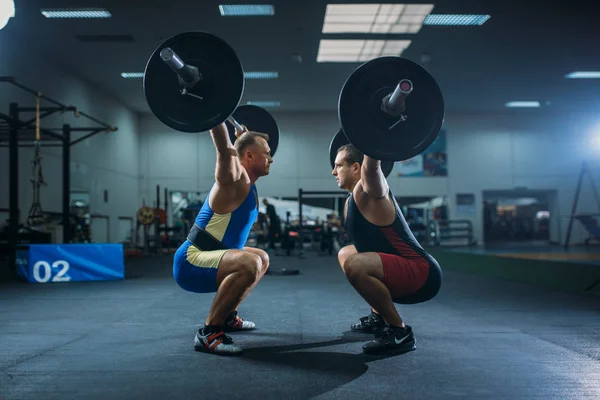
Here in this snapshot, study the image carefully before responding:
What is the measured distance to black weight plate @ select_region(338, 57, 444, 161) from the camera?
1524 mm

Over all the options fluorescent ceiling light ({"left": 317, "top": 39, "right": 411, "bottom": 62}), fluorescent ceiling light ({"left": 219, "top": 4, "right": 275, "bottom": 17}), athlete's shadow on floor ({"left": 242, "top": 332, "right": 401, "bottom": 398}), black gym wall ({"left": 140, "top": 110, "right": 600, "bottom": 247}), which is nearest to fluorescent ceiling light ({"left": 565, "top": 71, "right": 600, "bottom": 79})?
black gym wall ({"left": 140, "top": 110, "right": 600, "bottom": 247})

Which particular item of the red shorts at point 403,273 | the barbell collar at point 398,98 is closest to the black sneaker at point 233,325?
the red shorts at point 403,273

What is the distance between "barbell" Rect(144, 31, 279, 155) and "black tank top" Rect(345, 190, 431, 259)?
0.64 metres

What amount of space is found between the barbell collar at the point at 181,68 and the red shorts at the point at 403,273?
91cm

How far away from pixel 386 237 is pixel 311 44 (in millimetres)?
6080

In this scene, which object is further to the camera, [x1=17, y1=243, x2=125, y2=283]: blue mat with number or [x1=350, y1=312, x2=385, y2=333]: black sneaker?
[x1=17, y1=243, x2=125, y2=283]: blue mat with number

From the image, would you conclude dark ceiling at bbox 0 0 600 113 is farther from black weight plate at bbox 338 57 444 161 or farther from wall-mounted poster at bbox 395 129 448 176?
black weight plate at bbox 338 57 444 161

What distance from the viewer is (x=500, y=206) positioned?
46.2ft

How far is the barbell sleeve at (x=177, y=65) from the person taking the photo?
1.41 meters

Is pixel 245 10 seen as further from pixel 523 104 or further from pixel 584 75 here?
pixel 523 104

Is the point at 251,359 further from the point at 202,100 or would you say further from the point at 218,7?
the point at 218,7

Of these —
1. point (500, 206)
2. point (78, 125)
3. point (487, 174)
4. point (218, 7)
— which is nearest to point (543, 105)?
point (487, 174)

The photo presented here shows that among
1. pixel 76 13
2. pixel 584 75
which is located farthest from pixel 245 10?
pixel 584 75

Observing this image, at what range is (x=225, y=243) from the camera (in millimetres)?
1822
